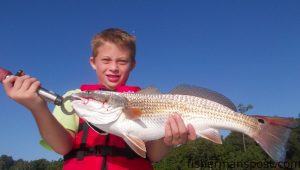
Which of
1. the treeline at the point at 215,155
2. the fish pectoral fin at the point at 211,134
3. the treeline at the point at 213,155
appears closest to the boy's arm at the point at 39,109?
the fish pectoral fin at the point at 211,134

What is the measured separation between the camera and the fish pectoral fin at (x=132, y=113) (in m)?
4.90

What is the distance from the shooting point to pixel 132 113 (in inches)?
193

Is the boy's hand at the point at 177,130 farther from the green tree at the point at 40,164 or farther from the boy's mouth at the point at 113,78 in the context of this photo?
the green tree at the point at 40,164

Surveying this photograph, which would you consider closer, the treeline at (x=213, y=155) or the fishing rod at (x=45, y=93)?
the fishing rod at (x=45, y=93)

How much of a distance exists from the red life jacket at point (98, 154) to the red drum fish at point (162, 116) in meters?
0.68

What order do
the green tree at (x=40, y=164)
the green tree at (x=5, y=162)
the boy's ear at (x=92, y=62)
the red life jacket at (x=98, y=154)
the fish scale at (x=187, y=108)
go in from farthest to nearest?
the green tree at (x=5, y=162), the green tree at (x=40, y=164), the boy's ear at (x=92, y=62), the red life jacket at (x=98, y=154), the fish scale at (x=187, y=108)

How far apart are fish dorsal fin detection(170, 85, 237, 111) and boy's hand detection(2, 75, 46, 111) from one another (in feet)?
5.95

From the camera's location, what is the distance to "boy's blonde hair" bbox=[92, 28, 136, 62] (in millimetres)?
6309

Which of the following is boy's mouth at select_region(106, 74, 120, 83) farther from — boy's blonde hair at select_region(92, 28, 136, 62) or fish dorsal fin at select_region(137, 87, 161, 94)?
fish dorsal fin at select_region(137, 87, 161, 94)

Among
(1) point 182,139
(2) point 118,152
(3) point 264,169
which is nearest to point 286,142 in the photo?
(1) point 182,139

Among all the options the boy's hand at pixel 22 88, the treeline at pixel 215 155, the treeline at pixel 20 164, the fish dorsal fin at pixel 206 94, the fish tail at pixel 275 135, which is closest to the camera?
the boy's hand at pixel 22 88

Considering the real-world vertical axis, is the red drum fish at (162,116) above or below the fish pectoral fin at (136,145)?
above

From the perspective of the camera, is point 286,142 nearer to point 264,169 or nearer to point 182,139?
point 182,139

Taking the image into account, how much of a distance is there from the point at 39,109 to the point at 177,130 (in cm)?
169
